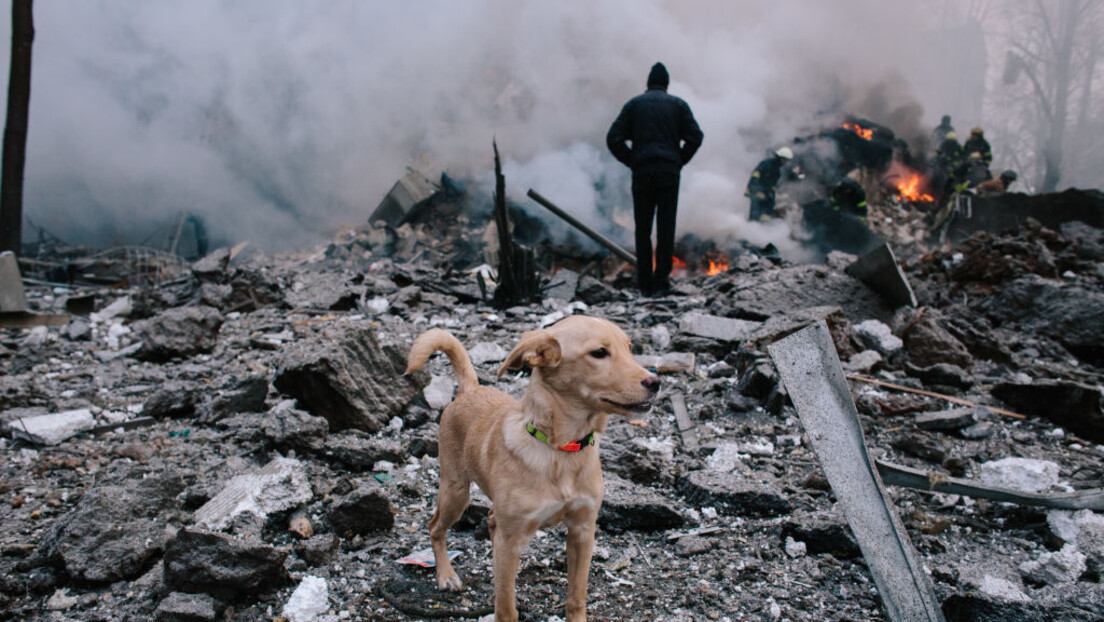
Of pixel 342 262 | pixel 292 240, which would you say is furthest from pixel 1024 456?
pixel 292 240

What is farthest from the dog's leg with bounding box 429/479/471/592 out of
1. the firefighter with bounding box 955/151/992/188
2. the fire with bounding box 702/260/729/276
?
the firefighter with bounding box 955/151/992/188

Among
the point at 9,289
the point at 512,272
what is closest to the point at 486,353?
the point at 512,272

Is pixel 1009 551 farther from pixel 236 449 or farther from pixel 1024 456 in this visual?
pixel 236 449

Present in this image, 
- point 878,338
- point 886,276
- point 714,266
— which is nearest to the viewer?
point 878,338

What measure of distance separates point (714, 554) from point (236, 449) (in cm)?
256

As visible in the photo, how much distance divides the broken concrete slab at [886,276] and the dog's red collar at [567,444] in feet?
15.5

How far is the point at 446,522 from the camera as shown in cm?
222

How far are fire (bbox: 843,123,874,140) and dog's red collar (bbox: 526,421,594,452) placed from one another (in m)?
20.1

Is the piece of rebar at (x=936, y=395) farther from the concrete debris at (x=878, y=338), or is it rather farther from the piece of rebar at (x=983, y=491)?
the piece of rebar at (x=983, y=491)

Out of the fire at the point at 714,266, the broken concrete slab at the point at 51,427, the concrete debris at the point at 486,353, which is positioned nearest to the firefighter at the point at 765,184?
the fire at the point at 714,266

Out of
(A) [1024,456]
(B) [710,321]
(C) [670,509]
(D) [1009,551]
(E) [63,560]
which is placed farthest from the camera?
(B) [710,321]

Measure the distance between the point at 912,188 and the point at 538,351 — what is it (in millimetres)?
20677

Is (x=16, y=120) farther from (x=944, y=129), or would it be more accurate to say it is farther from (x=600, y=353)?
(x=944, y=129)

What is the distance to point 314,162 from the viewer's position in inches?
576
